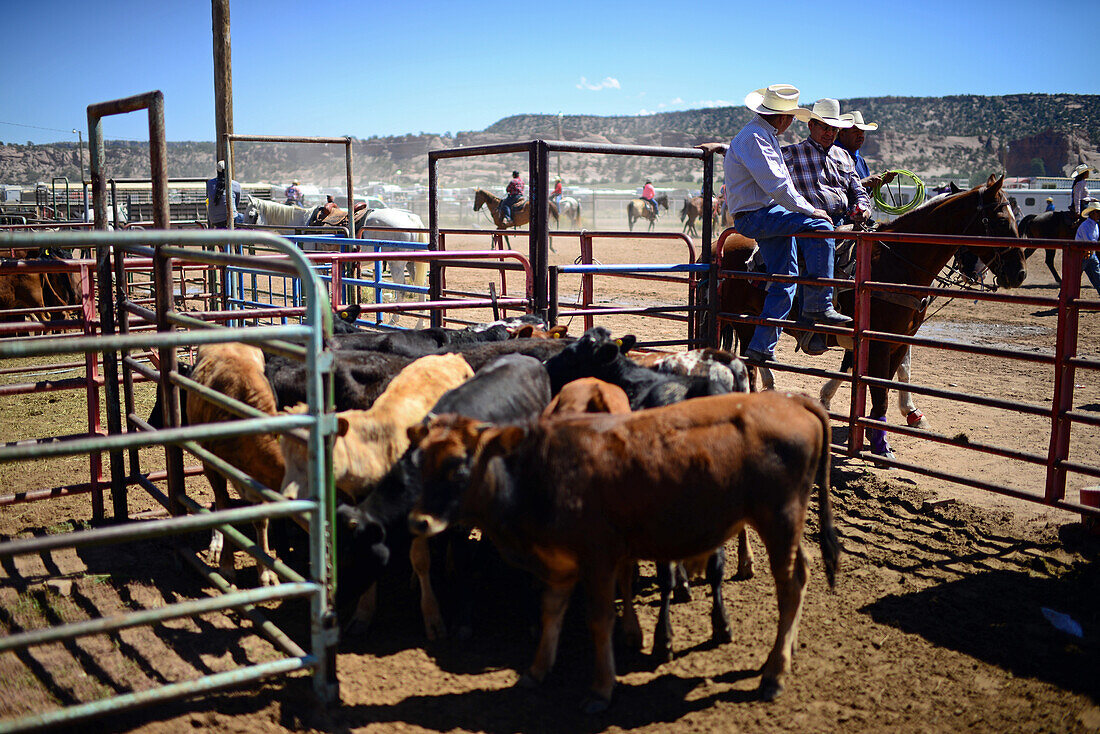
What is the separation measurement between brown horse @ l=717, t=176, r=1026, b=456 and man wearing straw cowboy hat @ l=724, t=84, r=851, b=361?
0.60 metres

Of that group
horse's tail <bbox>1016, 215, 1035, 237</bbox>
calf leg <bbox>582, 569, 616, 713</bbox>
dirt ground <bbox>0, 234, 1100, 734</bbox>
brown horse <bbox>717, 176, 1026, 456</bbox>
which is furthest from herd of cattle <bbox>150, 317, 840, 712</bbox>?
horse's tail <bbox>1016, 215, 1035, 237</bbox>

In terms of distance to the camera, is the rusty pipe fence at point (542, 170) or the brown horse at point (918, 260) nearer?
the rusty pipe fence at point (542, 170)

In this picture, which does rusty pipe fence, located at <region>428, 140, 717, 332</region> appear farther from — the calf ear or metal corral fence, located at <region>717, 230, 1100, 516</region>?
the calf ear

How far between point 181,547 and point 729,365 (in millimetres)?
3139

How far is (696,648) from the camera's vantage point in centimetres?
391

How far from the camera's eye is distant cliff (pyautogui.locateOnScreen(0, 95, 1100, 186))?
7888 cm

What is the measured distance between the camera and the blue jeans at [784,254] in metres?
6.38

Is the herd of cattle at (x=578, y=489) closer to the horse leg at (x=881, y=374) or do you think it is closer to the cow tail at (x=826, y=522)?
the cow tail at (x=826, y=522)

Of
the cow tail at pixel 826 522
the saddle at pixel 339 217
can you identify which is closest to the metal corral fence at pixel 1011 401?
the cow tail at pixel 826 522

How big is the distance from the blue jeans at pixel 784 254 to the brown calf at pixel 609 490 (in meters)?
3.22

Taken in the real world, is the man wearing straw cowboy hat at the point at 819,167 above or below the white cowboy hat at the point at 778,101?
below

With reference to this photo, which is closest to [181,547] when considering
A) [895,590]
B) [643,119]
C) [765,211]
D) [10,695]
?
[10,695]

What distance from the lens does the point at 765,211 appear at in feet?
21.5

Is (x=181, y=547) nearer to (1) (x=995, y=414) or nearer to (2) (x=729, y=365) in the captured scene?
(2) (x=729, y=365)
